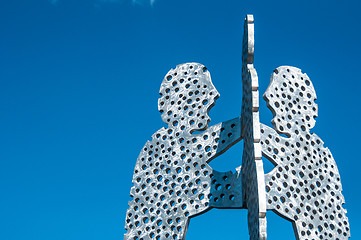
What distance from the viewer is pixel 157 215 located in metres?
7.34

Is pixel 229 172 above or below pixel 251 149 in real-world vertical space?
above

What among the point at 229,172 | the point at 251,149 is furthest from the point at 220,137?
the point at 251,149

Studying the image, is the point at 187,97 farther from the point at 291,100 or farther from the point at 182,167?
the point at 291,100

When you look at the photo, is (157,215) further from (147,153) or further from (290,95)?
(290,95)

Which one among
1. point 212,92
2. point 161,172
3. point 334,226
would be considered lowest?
point 334,226

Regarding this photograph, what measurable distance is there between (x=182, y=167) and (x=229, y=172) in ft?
2.34

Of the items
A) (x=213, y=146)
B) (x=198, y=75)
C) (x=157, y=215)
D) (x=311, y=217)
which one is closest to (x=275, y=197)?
(x=311, y=217)

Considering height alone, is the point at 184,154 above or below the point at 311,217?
above

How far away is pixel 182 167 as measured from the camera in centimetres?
748

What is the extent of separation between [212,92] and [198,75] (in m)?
0.43

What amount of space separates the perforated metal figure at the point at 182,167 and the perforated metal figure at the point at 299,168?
0.53 meters

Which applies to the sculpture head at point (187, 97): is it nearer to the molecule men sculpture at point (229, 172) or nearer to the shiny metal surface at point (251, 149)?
the molecule men sculpture at point (229, 172)

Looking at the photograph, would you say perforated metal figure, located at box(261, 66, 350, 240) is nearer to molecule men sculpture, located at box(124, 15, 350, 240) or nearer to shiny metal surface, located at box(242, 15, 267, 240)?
molecule men sculpture, located at box(124, 15, 350, 240)

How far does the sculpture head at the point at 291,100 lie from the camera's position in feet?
24.7
